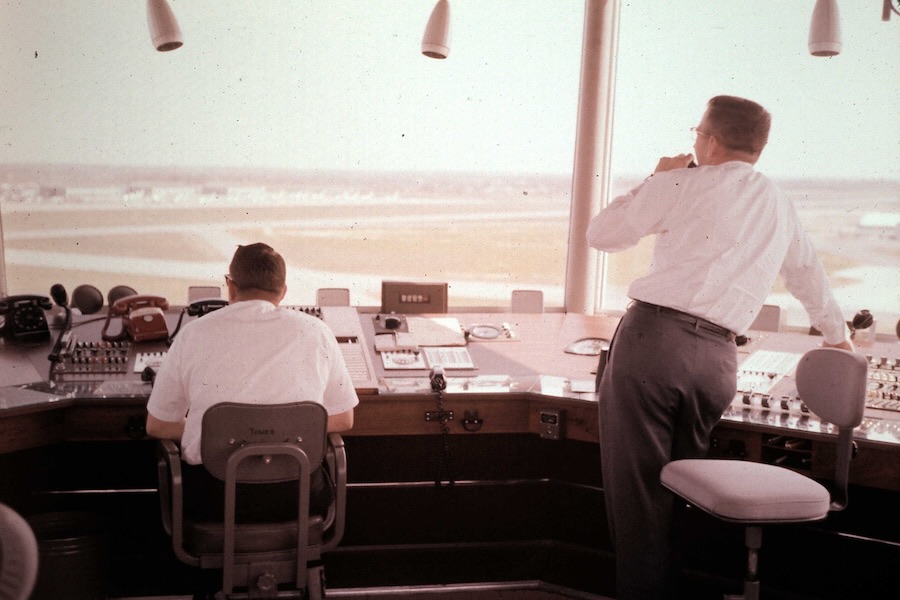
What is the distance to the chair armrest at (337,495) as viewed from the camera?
2242 millimetres

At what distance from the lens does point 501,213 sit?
18672 millimetres

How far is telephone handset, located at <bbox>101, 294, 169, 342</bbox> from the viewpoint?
9.87 ft

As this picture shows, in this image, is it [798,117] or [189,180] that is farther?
[189,180]

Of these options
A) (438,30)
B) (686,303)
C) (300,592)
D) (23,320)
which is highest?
(438,30)

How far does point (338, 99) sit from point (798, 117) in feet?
9.34

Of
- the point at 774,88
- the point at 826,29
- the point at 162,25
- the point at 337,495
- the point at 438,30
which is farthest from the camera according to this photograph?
the point at 774,88

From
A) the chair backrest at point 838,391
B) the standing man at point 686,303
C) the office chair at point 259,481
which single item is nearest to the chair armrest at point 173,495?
the office chair at point 259,481

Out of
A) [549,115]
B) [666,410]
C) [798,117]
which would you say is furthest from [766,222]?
[798,117]

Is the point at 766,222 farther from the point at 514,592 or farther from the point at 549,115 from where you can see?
the point at 549,115

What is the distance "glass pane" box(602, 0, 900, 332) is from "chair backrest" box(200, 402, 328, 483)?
174 centimetres

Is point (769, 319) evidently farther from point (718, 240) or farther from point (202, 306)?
point (202, 306)

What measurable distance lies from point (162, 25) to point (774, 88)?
12.0 ft

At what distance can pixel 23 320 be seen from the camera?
3000mm

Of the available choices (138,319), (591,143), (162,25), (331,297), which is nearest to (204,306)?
(138,319)
